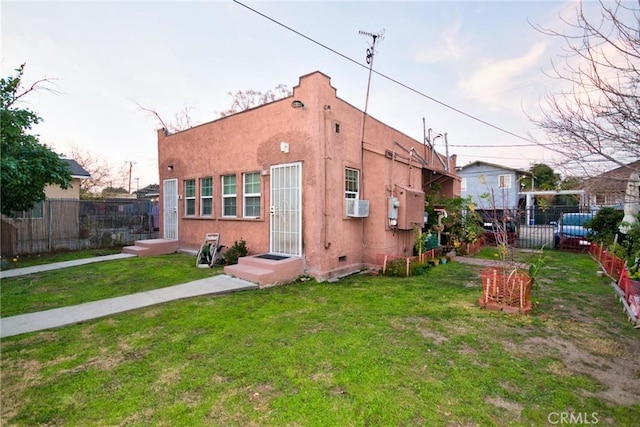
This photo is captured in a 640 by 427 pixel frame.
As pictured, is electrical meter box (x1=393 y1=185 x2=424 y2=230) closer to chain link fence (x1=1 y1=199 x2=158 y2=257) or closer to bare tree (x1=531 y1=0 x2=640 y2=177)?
bare tree (x1=531 y1=0 x2=640 y2=177)

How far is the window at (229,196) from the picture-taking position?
9319 mm

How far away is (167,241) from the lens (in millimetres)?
11148

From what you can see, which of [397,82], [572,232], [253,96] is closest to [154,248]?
[397,82]

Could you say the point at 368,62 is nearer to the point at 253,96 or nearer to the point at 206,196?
the point at 206,196

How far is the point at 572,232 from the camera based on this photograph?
12.9 metres

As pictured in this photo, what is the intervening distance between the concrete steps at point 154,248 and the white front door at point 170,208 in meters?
0.40

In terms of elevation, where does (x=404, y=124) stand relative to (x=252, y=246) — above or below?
above

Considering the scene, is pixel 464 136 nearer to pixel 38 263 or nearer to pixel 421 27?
pixel 421 27

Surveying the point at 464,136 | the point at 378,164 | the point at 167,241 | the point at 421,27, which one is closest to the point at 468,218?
the point at 378,164

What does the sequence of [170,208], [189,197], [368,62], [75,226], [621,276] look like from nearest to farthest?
[621,276], [368,62], [189,197], [170,208], [75,226]

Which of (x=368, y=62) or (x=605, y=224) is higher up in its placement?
(x=368, y=62)

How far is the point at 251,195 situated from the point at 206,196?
2462mm

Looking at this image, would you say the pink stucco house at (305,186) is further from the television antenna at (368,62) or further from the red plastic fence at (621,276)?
the red plastic fence at (621,276)

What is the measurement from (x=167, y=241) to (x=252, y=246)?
450cm
